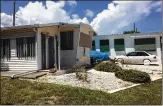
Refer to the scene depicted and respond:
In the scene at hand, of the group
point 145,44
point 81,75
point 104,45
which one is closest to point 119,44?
point 104,45

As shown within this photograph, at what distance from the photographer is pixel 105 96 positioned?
9484 mm

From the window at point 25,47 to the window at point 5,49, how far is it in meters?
0.77

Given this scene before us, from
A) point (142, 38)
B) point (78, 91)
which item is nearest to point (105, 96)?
point (78, 91)

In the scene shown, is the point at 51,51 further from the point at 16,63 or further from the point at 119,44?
the point at 119,44

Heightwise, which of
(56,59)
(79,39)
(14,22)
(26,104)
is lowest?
(26,104)

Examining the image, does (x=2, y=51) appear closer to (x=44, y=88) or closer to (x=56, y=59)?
(x=56, y=59)

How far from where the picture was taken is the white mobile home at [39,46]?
50.1 feet

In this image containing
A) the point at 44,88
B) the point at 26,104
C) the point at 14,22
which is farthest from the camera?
the point at 14,22

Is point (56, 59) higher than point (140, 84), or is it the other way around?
point (56, 59)

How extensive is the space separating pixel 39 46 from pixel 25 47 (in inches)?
40.8

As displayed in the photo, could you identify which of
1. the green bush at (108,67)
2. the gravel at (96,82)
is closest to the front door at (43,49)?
the gravel at (96,82)

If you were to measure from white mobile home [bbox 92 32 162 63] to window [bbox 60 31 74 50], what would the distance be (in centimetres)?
1394

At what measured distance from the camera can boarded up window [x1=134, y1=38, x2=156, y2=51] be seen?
96.1ft

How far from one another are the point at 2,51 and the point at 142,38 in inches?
705
